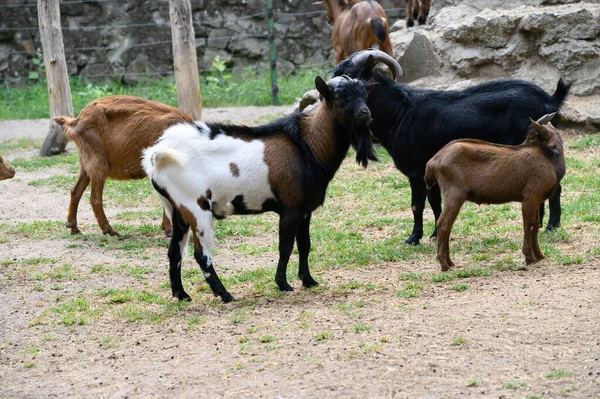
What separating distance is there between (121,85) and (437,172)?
42.9 feet

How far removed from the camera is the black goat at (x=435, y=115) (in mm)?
8289

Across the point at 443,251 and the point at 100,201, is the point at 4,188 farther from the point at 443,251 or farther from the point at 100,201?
the point at 443,251

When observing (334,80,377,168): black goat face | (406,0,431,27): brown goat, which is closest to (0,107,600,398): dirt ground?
(334,80,377,168): black goat face

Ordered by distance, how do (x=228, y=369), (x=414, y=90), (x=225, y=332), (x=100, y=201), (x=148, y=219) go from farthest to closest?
1. (x=148, y=219)
2. (x=100, y=201)
3. (x=414, y=90)
4. (x=225, y=332)
5. (x=228, y=369)

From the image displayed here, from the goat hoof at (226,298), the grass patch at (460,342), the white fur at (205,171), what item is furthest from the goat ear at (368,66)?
the grass patch at (460,342)

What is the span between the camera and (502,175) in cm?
712

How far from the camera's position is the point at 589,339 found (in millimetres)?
5449

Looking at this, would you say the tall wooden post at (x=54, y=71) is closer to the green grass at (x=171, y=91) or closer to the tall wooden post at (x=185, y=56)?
the tall wooden post at (x=185, y=56)

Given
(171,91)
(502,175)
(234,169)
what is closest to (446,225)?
(502,175)

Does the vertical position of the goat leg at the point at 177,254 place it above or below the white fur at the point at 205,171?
below

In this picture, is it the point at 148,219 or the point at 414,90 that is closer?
the point at 414,90

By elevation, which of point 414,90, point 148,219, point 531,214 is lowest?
point 148,219

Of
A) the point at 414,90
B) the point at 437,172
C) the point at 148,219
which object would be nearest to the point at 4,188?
the point at 148,219

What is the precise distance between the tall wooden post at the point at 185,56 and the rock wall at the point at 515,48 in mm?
3269
